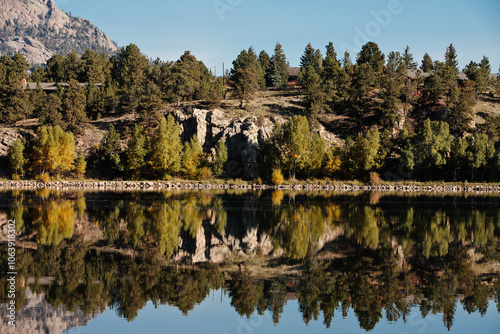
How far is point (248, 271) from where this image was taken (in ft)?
71.4

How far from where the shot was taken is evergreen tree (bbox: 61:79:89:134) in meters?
93.7

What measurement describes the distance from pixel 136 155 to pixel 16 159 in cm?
1868

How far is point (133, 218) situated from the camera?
36.4 metres

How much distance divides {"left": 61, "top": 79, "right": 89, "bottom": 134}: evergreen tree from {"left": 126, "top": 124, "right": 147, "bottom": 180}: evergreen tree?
44.0 feet

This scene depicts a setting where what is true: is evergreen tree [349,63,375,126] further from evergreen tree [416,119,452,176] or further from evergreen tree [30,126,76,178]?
evergreen tree [30,126,76,178]

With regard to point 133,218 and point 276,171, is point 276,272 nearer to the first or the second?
point 133,218

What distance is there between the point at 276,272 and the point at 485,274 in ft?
28.9

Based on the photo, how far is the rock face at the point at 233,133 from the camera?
90.4 m

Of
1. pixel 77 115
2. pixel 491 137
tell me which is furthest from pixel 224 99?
pixel 491 137

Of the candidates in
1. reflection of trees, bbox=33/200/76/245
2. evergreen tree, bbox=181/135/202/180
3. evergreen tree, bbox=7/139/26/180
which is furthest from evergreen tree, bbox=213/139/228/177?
reflection of trees, bbox=33/200/76/245

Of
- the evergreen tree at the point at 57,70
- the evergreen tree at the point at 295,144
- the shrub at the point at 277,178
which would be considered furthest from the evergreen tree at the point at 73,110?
the evergreen tree at the point at 295,144

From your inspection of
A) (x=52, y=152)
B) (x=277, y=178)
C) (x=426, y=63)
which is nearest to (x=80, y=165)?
(x=52, y=152)

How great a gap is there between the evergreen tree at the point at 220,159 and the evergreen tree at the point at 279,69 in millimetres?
45310

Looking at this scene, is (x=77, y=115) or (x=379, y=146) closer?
(x=379, y=146)
